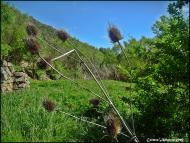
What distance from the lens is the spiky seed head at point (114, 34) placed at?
5395mm

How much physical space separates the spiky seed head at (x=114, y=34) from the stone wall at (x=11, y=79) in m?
11.5

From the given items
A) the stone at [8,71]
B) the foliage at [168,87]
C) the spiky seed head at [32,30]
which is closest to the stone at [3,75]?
the stone at [8,71]

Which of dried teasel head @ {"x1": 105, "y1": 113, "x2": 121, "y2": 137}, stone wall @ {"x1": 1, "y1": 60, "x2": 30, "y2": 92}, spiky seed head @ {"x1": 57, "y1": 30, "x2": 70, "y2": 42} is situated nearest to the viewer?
dried teasel head @ {"x1": 105, "y1": 113, "x2": 121, "y2": 137}

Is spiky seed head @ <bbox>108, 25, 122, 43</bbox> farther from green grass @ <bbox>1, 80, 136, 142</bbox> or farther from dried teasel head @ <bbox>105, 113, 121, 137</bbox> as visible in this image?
green grass @ <bbox>1, 80, 136, 142</bbox>

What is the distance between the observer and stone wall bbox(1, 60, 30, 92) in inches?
665

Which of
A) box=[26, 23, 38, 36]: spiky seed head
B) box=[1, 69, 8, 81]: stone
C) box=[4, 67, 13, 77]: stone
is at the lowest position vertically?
box=[26, 23, 38, 36]: spiky seed head

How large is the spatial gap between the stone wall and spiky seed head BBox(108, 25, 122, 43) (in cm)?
1153

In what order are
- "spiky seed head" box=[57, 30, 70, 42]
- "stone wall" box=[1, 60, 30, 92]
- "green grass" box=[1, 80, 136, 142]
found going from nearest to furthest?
"spiky seed head" box=[57, 30, 70, 42] → "green grass" box=[1, 80, 136, 142] → "stone wall" box=[1, 60, 30, 92]

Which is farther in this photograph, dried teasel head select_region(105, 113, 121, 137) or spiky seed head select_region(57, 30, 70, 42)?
spiky seed head select_region(57, 30, 70, 42)

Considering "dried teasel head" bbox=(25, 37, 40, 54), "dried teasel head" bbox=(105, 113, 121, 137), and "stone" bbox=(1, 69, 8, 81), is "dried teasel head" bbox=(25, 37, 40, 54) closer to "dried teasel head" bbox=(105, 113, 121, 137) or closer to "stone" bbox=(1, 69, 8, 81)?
"dried teasel head" bbox=(105, 113, 121, 137)

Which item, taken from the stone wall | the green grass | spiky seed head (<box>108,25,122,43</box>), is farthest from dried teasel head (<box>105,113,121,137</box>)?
the stone wall

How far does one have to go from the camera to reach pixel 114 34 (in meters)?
5.40

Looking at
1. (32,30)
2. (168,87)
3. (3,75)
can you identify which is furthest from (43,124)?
(3,75)

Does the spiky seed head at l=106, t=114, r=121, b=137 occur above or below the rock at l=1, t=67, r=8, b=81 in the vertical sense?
below
